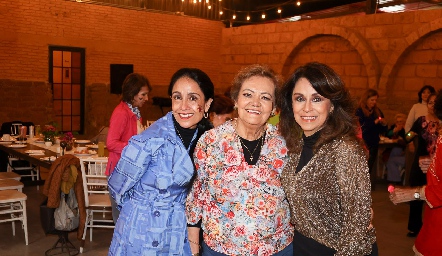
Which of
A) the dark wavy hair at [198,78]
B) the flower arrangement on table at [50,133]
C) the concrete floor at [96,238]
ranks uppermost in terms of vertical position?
the dark wavy hair at [198,78]

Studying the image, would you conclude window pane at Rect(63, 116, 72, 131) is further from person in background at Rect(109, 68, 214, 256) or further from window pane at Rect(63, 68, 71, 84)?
person in background at Rect(109, 68, 214, 256)

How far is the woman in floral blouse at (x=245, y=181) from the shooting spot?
7.86ft

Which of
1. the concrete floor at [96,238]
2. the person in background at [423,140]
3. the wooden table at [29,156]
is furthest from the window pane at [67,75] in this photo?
the person in background at [423,140]

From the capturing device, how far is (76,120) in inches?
538

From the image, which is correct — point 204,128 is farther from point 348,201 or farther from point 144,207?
point 348,201

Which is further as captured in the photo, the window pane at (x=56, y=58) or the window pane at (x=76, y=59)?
the window pane at (x=76, y=59)

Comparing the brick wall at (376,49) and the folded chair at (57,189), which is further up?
the brick wall at (376,49)

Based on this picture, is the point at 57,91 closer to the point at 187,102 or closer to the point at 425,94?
the point at 425,94

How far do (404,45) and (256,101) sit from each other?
9033mm

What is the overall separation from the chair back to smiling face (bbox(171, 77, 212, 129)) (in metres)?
2.69

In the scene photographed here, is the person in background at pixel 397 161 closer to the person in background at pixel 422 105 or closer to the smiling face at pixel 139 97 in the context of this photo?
the person in background at pixel 422 105

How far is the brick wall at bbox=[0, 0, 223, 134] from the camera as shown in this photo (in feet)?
39.6

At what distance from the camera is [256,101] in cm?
248

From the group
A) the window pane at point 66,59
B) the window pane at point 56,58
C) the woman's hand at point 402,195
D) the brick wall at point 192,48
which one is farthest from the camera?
the window pane at point 66,59
